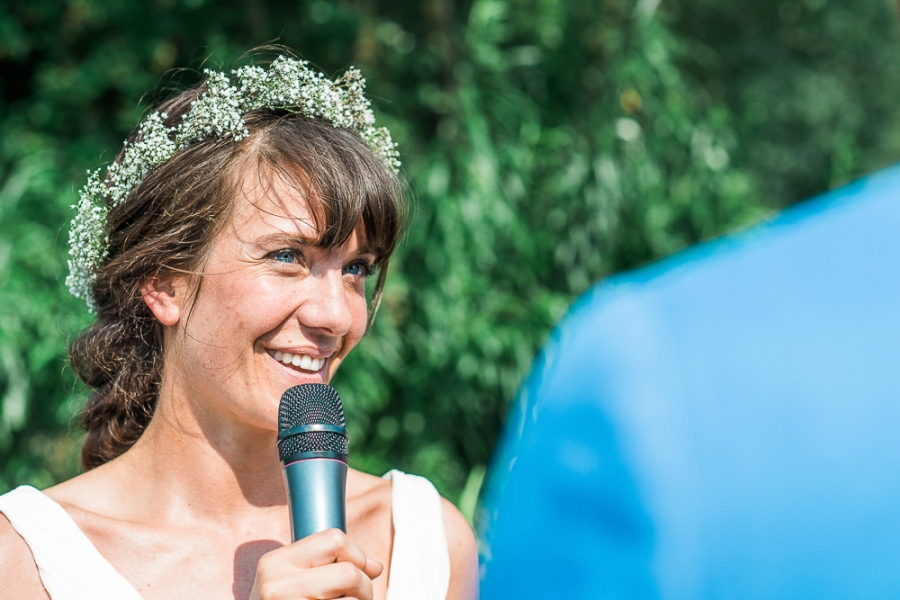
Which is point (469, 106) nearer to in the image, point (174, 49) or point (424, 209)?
point (424, 209)

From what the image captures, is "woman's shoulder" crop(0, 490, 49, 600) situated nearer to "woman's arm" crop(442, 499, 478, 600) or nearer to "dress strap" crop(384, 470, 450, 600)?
"dress strap" crop(384, 470, 450, 600)

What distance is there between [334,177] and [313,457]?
655 mm

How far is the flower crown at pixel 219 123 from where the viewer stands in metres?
1.98

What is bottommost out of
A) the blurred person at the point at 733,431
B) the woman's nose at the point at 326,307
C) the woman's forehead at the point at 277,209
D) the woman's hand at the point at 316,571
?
the woman's hand at the point at 316,571

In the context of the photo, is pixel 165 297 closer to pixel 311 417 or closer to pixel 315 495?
pixel 311 417

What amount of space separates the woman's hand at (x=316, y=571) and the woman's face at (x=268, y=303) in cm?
58

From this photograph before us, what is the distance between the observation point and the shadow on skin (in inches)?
74.3

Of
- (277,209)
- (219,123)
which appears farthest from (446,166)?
(277,209)

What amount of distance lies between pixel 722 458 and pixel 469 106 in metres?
3.99

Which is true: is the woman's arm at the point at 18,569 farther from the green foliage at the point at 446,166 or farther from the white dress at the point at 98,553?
the green foliage at the point at 446,166

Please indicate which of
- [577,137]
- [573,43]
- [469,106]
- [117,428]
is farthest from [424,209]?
[117,428]

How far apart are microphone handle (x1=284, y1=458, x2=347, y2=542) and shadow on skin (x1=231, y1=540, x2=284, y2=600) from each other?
0.57 m

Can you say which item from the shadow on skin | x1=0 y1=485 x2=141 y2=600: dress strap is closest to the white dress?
x1=0 y1=485 x2=141 y2=600: dress strap

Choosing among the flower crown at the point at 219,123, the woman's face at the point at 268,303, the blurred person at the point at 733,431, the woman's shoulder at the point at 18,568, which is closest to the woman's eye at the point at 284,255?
the woman's face at the point at 268,303
